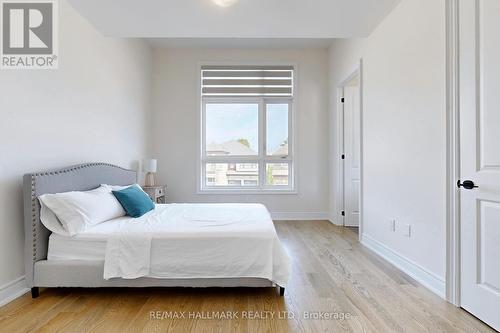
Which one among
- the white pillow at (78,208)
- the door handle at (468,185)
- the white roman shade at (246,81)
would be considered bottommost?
the white pillow at (78,208)

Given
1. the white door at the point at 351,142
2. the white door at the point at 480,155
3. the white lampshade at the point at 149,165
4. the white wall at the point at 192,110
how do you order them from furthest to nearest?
the white wall at the point at 192,110 < the white door at the point at 351,142 < the white lampshade at the point at 149,165 < the white door at the point at 480,155

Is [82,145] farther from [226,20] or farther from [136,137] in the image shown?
[226,20]

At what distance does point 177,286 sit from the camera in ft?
7.38

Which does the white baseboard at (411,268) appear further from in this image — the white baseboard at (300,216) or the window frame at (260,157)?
the window frame at (260,157)

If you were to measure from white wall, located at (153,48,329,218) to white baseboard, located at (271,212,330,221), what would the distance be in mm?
18

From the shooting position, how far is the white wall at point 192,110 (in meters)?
5.26

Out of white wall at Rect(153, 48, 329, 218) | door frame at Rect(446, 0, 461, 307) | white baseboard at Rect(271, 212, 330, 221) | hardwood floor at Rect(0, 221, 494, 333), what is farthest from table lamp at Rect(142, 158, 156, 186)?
door frame at Rect(446, 0, 461, 307)

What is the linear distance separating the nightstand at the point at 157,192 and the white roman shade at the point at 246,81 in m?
1.86

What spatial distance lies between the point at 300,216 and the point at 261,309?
A: 3.37 meters

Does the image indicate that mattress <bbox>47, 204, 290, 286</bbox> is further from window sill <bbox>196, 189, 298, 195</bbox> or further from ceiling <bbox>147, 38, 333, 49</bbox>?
ceiling <bbox>147, 38, 333, 49</bbox>

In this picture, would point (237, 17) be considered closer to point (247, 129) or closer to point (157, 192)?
point (247, 129)

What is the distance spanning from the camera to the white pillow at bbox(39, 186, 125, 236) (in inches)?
88.4

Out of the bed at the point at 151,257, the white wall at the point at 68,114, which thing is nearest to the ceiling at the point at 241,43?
the white wall at the point at 68,114

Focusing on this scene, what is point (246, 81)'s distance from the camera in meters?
5.34
